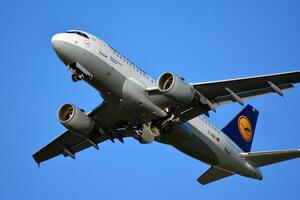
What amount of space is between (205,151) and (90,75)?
941cm

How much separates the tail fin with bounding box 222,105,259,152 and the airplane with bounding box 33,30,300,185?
192 centimetres

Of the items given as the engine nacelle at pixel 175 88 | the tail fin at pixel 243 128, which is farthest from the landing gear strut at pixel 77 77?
the tail fin at pixel 243 128

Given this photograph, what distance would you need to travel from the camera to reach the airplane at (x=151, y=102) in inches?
1398

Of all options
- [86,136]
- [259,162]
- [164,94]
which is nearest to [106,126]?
[86,136]

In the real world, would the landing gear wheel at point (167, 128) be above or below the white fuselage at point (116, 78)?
below

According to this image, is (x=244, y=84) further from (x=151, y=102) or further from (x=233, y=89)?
(x=151, y=102)

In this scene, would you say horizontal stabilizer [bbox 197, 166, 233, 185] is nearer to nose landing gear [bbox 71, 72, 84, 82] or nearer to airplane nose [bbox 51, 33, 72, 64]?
nose landing gear [bbox 71, 72, 84, 82]

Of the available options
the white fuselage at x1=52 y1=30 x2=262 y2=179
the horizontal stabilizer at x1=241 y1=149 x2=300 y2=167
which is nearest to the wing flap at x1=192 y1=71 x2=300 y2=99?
the white fuselage at x1=52 y1=30 x2=262 y2=179

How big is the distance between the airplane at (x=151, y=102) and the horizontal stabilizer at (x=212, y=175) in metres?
1.37

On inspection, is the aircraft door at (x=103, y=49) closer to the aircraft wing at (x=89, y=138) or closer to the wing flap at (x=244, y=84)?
the aircraft wing at (x=89, y=138)

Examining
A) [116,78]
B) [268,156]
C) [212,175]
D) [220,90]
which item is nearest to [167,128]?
[220,90]

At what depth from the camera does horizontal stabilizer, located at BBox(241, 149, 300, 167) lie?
132 ft

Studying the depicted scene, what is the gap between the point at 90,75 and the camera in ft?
117

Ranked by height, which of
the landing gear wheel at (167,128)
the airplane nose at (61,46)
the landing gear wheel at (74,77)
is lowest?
the landing gear wheel at (167,128)
